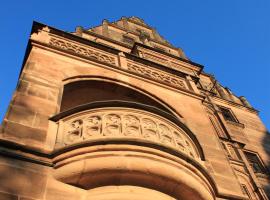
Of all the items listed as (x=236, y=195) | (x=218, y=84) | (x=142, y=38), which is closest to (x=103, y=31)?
(x=142, y=38)

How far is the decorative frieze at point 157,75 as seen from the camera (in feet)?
34.9

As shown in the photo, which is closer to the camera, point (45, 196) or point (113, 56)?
point (45, 196)

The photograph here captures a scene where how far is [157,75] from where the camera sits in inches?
435

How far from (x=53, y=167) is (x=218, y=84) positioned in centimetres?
1633

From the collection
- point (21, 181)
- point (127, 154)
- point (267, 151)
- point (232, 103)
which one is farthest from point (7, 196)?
point (232, 103)

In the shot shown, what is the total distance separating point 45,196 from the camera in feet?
17.4

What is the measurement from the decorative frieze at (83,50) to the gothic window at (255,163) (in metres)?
6.70

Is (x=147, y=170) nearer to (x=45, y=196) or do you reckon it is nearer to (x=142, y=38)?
(x=45, y=196)

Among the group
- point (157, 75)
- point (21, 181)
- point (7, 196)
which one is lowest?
point (7, 196)

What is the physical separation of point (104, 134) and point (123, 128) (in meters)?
0.47

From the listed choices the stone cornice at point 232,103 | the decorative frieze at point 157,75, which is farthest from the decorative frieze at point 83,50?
the stone cornice at point 232,103

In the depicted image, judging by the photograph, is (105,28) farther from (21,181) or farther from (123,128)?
(21,181)

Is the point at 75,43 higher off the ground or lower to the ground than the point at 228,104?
lower

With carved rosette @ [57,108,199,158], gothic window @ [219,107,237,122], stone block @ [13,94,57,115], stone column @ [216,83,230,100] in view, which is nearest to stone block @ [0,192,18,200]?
carved rosette @ [57,108,199,158]
